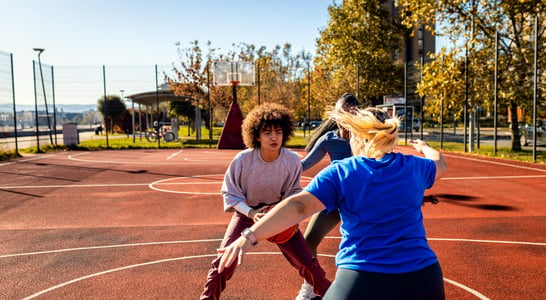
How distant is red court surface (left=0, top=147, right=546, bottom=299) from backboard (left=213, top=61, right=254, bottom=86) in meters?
15.4

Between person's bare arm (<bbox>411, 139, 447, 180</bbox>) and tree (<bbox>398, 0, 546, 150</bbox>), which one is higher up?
tree (<bbox>398, 0, 546, 150</bbox>)

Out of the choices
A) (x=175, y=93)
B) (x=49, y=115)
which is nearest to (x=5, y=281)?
(x=49, y=115)

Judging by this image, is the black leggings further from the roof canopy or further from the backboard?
the roof canopy

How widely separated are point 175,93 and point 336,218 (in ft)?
99.3

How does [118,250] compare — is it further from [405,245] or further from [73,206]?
[405,245]

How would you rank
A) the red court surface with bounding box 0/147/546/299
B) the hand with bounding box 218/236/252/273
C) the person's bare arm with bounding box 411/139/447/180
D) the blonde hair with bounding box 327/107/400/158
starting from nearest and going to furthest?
the hand with bounding box 218/236/252/273 → the blonde hair with bounding box 327/107/400/158 → the person's bare arm with bounding box 411/139/447/180 → the red court surface with bounding box 0/147/546/299

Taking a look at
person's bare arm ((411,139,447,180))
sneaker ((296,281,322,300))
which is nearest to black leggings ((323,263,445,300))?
person's bare arm ((411,139,447,180))

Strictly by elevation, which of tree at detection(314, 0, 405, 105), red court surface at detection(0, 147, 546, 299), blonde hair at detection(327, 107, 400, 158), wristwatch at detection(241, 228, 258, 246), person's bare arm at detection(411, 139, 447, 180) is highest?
tree at detection(314, 0, 405, 105)

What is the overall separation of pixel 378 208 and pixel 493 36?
19.5m

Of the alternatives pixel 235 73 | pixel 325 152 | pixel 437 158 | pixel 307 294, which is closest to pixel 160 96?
pixel 235 73

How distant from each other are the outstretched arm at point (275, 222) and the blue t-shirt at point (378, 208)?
0.08 meters

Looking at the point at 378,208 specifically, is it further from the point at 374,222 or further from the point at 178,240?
the point at 178,240

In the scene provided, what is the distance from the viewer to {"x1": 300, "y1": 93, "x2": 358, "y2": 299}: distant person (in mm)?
4320

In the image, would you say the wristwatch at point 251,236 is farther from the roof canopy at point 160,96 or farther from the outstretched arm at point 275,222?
the roof canopy at point 160,96
